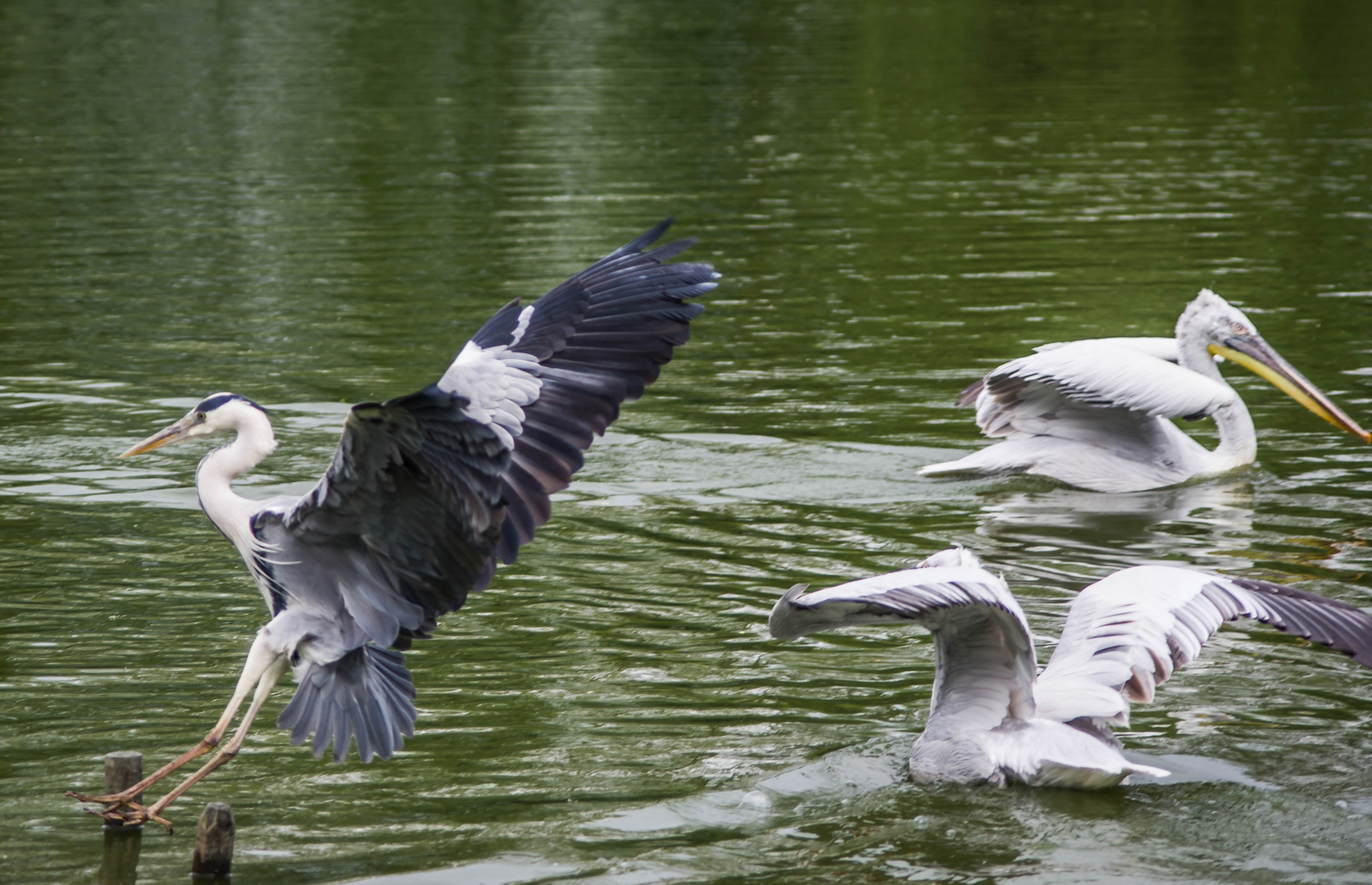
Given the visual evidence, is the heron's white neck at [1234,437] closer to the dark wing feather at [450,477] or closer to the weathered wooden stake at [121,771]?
the dark wing feather at [450,477]

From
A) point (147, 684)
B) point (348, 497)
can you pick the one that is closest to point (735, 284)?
point (147, 684)

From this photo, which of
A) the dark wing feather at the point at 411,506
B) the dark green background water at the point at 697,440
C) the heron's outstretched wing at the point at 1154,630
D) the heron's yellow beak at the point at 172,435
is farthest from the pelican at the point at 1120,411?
the heron's yellow beak at the point at 172,435

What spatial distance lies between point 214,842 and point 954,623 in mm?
2185

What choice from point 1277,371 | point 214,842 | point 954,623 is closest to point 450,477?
point 214,842

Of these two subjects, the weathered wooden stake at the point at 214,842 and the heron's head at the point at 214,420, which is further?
the heron's head at the point at 214,420

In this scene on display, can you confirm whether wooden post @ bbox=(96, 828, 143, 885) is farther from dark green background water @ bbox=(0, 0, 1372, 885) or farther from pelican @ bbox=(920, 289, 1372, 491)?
pelican @ bbox=(920, 289, 1372, 491)

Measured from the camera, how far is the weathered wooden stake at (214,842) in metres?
4.69

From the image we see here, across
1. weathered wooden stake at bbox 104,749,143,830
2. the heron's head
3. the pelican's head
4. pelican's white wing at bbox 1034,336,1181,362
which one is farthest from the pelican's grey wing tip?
the pelican's head

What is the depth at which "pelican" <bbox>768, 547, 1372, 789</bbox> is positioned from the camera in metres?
5.32

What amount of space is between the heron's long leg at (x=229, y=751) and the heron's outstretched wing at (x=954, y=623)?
1.56m

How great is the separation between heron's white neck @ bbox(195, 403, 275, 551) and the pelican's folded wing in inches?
175

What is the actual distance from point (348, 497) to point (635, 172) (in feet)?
45.6

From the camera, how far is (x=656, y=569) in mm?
7750

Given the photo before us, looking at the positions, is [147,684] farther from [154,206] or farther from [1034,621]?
[154,206]
